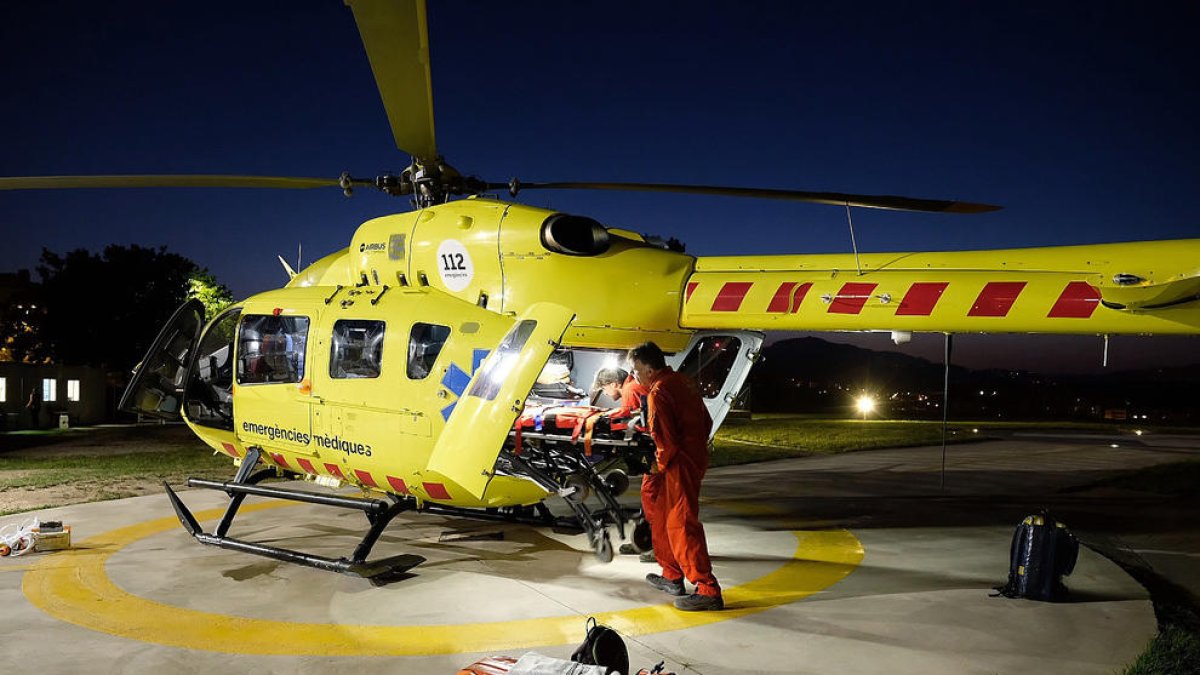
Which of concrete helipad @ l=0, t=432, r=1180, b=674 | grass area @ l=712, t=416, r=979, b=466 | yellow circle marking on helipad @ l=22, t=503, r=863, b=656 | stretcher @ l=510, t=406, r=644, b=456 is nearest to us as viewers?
concrete helipad @ l=0, t=432, r=1180, b=674

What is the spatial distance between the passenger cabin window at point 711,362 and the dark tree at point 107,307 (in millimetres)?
35991

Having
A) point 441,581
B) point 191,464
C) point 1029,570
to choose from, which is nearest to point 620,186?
point 441,581

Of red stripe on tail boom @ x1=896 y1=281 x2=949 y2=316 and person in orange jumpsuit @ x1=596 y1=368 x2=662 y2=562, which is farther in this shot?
person in orange jumpsuit @ x1=596 y1=368 x2=662 y2=562

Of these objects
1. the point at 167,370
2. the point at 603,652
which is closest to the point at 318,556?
the point at 167,370

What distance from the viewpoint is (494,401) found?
5234 mm

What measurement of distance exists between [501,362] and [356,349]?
180 cm

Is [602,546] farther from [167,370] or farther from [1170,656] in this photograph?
[167,370]

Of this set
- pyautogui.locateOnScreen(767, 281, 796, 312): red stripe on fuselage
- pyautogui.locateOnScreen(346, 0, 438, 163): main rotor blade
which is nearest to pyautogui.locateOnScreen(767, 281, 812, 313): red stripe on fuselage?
pyautogui.locateOnScreen(767, 281, 796, 312): red stripe on fuselage

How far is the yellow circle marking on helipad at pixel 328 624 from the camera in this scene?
4707 millimetres

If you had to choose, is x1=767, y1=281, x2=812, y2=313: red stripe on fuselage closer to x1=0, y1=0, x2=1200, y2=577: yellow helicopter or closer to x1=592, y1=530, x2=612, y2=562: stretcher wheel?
x1=0, y1=0, x2=1200, y2=577: yellow helicopter

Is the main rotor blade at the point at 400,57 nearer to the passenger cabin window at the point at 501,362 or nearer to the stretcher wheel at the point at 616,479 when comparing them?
the passenger cabin window at the point at 501,362

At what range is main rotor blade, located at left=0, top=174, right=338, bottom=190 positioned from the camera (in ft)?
21.1

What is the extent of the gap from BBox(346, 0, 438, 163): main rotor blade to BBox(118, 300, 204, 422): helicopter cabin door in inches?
124

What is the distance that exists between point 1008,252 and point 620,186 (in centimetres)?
323
